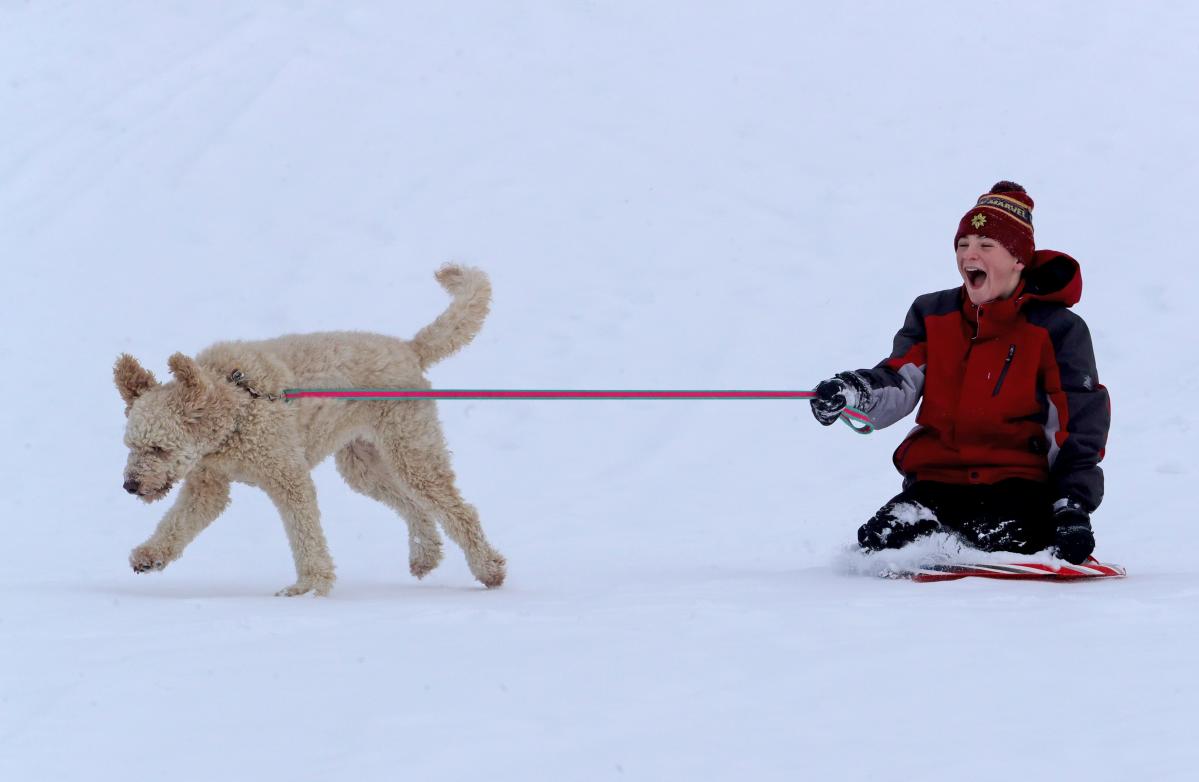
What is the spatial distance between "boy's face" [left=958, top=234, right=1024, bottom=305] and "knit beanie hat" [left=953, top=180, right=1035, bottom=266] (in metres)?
0.02

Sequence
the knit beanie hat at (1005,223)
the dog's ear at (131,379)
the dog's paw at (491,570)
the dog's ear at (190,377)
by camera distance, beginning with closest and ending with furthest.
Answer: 1. the dog's ear at (190,377)
2. the dog's ear at (131,379)
3. the knit beanie hat at (1005,223)
4. the dog's paw at (491,570)

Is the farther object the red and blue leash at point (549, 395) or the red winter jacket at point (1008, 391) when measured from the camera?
the red and blue leash at point (549, 395)

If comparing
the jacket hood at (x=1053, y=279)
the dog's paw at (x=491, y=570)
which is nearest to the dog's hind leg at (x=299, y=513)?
the dog's paw at (x=491, y=570)

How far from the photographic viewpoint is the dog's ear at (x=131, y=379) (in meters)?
4.25

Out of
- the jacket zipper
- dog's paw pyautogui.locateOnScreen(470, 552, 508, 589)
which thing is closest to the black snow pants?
the jacket zipper

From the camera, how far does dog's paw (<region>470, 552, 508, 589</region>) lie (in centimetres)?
458

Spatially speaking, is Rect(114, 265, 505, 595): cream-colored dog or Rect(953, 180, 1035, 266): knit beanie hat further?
Rect(953, 180, 1035, 266): knit beanie hat

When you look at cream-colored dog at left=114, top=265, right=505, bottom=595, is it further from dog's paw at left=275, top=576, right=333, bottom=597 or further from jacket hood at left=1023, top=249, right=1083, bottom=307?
jacket hood at left=1023, top=249, right=1083, bottom=307

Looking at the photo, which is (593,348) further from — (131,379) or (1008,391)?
(131,379)

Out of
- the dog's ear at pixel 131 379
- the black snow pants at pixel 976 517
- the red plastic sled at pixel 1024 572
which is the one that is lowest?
the red plastic sled at pixel 1024 572

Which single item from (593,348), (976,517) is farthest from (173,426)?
(593,348)

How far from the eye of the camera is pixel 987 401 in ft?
14.3

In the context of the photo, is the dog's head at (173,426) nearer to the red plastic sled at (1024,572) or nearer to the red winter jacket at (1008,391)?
the red winter jacket at (1008,391)

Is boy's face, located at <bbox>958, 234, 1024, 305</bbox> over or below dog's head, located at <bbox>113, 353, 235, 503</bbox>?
over
